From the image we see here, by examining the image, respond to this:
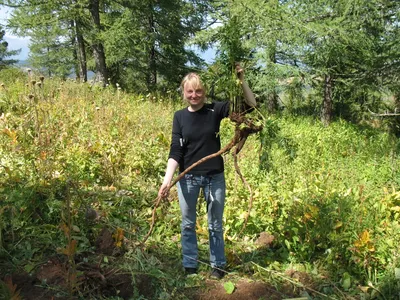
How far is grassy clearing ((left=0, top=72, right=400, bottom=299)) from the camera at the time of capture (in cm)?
269

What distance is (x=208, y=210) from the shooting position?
2.78 metres

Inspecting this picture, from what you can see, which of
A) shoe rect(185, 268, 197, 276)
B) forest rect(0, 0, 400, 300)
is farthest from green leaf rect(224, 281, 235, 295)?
shoe rect(185, 268, 197, 276)

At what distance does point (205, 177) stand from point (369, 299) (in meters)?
1.63

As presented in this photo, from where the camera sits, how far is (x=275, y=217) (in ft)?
11.5

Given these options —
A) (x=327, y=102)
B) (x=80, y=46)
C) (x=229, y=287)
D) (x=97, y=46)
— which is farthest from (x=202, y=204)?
(x=80, y=46)

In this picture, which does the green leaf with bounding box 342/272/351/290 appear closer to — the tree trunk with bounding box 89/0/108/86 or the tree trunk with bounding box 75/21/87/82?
the tree trunk with bounding box 89/0/108/86

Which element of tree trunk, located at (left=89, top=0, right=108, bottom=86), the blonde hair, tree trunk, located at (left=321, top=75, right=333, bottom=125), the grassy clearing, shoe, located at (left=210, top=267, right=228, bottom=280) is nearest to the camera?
the blonde hair

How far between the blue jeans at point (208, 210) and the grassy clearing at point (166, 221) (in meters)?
0.19

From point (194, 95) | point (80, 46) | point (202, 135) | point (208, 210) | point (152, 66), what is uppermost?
point (80, 46)

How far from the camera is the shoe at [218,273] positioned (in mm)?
2824

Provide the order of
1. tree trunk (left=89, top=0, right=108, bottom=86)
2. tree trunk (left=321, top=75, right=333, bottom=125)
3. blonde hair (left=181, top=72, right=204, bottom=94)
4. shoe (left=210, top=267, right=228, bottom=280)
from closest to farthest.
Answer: blonde hair (left=181, top=72, right=204, bottom=94) < shoe (left=210, top=267, right=228, bottom=280) < tree trunk (left=321, top=75, right=333, bottom=125) < tree trunk (left=89, top=0, right=108, bottom=86)

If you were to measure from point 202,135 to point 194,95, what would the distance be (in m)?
0.32

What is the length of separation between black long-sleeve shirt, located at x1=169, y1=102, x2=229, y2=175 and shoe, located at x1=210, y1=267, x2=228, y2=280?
2.89 ft

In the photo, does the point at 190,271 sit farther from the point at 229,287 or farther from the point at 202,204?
the point at 202,204
